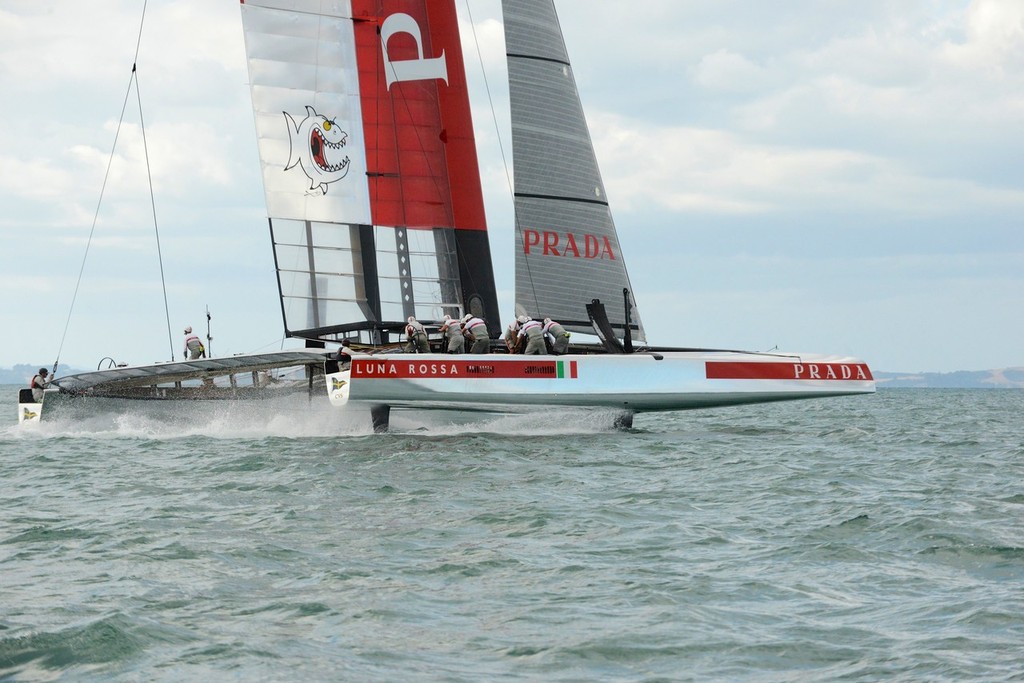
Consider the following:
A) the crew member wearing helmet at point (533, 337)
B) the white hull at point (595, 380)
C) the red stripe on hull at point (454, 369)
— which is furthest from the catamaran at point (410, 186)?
the red stripe on hull at point (454, 369)

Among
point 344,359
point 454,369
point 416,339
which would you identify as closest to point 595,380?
point 454,369

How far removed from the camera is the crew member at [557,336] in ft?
52.3

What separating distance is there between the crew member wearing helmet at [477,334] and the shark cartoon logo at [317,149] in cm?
333

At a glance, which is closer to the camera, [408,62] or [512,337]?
[512,337]

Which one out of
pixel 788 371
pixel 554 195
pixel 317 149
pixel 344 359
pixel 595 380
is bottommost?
pixel 788 371

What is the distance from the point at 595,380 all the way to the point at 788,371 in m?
2.74

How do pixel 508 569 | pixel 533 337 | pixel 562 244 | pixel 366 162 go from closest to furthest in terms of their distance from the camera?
pixel 508 569
pixel 533 337
pixel 562 244
pixel 366 162

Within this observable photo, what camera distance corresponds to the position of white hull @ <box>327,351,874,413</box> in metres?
15.0

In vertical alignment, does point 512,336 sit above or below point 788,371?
above

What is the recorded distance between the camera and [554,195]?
58.9 ft

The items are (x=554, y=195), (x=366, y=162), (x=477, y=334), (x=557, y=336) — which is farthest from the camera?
(x=366, y=162)

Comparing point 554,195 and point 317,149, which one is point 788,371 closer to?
point 554,195

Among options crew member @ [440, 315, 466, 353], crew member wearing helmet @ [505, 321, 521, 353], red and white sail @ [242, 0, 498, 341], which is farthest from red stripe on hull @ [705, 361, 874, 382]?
red and white sail @ [242, 0, 498, 341]

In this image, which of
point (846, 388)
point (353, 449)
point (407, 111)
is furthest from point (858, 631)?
point (407, 111)
